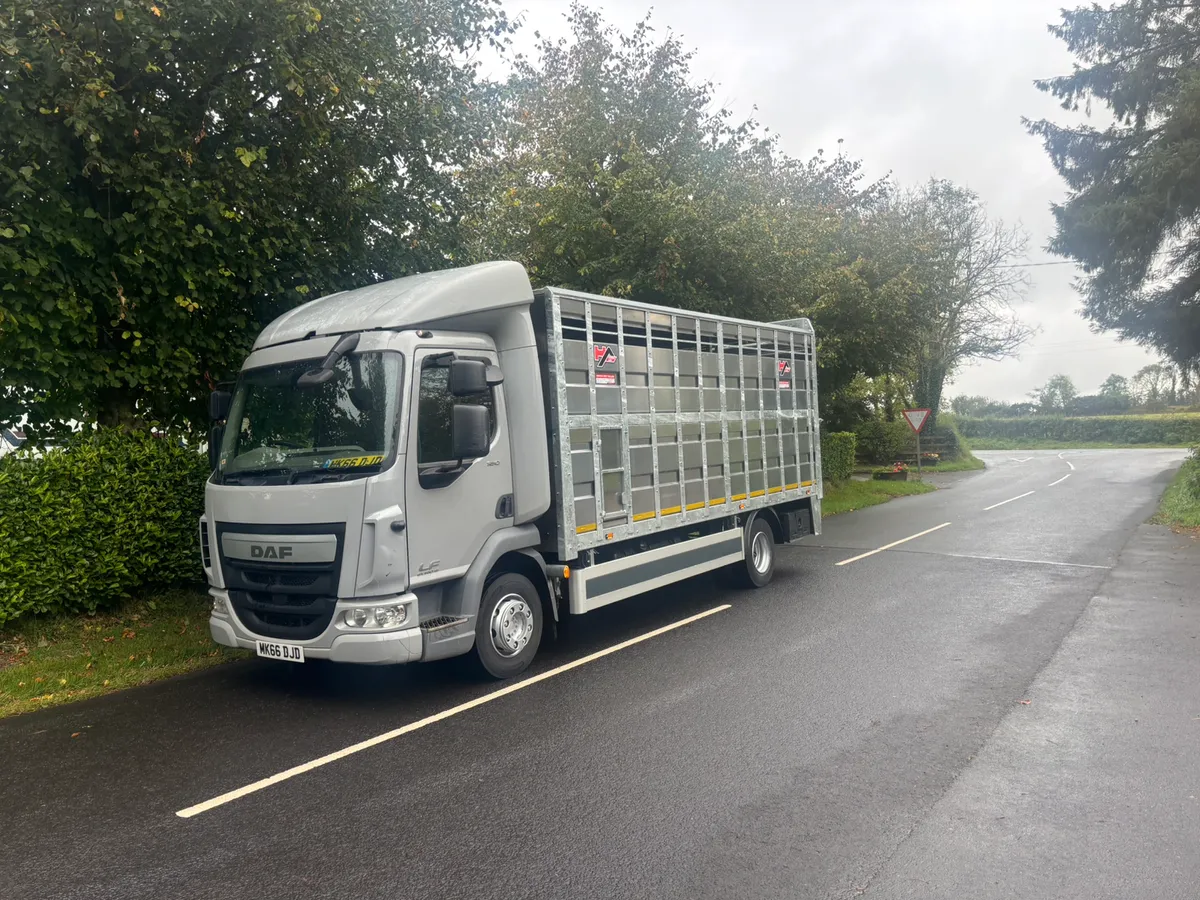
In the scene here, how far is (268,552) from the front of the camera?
19.7 feet

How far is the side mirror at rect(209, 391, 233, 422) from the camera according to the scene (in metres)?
6.92

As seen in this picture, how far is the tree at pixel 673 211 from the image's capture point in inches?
595

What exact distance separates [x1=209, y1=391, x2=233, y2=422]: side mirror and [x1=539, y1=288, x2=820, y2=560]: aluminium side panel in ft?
8.81

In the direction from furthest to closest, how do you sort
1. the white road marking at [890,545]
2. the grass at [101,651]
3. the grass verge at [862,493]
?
the grass verge at [862,493] < the white road marking at [890,545] < the grass at [101,651]

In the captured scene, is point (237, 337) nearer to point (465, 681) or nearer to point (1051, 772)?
point (465, 681)

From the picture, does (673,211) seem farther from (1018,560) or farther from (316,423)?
(316,423)

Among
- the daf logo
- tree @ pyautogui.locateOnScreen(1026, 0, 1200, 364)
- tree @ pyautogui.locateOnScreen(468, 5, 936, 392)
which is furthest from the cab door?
tree @ pyautogui.locateOnScreen(1026, 0, 1200, 364)

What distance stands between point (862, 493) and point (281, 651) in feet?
65.0

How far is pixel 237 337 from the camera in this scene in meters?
9.38

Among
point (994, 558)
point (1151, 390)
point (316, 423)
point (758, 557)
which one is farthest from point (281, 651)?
point (1151, 390)

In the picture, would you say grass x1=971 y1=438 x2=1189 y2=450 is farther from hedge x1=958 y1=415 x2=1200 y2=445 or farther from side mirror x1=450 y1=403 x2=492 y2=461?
side mirror x1=450 y1=403 x2=492 y2=461

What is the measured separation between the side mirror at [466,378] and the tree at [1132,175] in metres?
17.1

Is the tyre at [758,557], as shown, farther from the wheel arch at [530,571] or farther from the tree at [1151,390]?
→ the tree at [1151,390]

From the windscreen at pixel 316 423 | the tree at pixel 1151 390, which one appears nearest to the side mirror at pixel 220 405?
the windscreen at pixel 316 423
